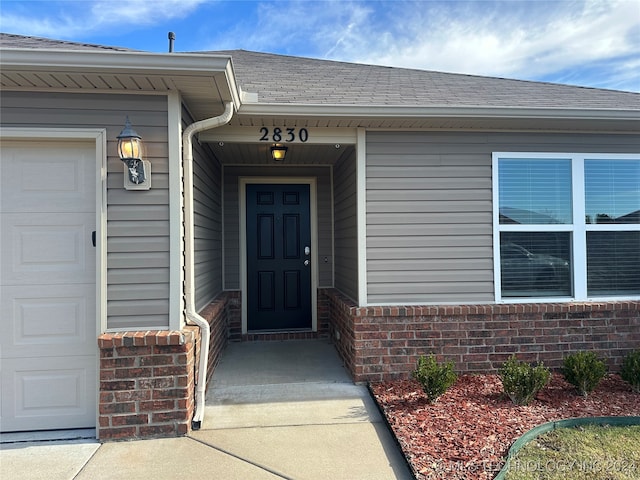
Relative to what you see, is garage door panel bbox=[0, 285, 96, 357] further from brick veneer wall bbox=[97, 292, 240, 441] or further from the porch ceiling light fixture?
the porch ceiling light fixture

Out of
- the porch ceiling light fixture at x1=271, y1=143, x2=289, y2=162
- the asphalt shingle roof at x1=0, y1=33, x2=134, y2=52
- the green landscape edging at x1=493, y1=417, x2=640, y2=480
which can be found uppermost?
the asphalt shingle roof at x1=0, y1=33, x2=134, y2=52

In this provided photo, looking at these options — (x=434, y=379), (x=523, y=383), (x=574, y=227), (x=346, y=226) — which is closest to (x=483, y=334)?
(x=523, y=383)

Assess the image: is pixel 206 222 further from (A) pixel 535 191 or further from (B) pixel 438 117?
(A) pixel 535 191

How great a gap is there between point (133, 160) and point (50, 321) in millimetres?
1332

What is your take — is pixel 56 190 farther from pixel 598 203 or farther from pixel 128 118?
pixel 598 203

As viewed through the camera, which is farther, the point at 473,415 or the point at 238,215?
the point at 238,215

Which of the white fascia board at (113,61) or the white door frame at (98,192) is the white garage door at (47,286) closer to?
the white door frame at (98,192)

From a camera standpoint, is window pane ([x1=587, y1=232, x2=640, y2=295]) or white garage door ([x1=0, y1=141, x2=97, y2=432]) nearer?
white garage door ([x1=0, y1=141, x2=97, y2=432])

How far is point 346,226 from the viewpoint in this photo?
13.4ft

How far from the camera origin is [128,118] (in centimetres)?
262

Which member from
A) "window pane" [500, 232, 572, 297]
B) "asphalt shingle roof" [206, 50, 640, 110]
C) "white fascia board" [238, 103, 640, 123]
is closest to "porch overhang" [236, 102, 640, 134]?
"white fascia board" [238, 103, 640, 123]

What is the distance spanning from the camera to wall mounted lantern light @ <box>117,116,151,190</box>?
2475 millimetres

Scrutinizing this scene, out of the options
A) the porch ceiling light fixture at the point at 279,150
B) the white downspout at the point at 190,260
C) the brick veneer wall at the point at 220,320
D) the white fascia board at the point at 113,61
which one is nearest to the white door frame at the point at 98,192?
the white fascia board at the point at 113,61

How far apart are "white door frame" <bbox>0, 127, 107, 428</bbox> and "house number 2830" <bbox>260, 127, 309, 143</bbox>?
1361mm
